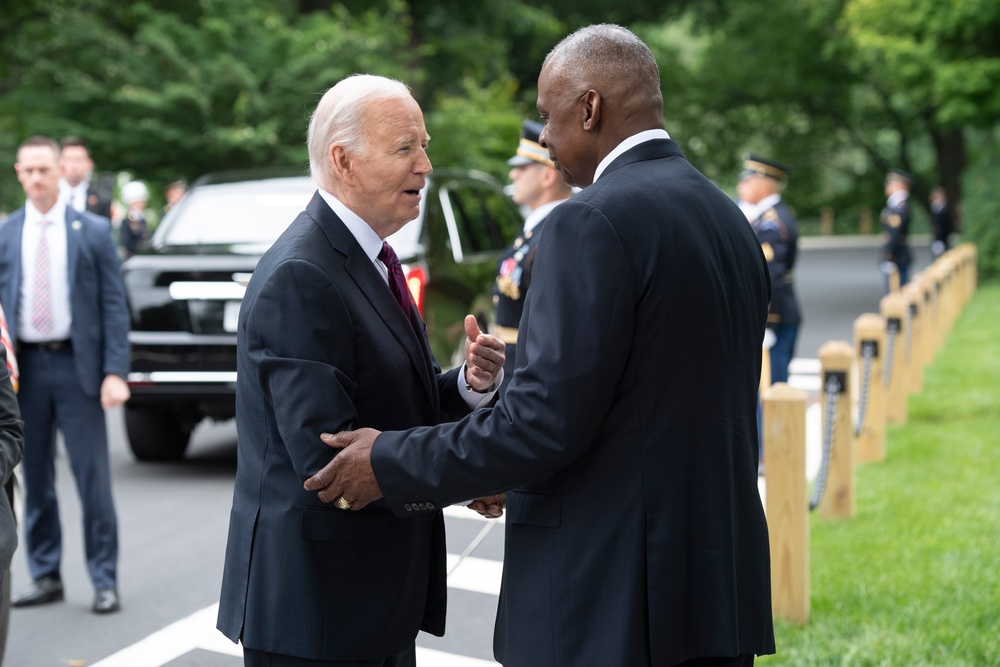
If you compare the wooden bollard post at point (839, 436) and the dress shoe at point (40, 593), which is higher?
the wooden bollard post at point (839, 436)

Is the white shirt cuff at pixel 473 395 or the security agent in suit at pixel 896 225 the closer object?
the white shirt cuff at pixel 473 395

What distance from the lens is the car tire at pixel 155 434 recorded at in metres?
8.62

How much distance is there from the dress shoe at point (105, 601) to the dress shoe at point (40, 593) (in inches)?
11.8

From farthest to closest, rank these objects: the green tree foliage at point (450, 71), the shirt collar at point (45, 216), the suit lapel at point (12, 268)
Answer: the green tree foliage at point (450, 71) → the shirt collar at point (45, 216) → the suit lapel at point (12, 268)

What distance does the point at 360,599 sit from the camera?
2.62 metres

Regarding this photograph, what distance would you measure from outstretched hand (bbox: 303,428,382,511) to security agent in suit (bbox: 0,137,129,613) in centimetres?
349

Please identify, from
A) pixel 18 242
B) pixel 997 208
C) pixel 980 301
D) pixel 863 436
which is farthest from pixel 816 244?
pixel 18 242

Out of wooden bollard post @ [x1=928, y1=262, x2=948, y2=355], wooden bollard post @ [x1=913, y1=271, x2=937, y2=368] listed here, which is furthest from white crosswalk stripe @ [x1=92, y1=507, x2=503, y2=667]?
wooden bollard post @ [x1=928, y1=262, x2=948, y2=355]

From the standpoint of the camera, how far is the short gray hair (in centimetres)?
268

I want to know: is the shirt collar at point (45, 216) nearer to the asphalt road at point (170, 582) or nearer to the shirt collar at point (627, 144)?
the asphalt road at point (170, 582)

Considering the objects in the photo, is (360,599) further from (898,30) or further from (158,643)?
(898,30)

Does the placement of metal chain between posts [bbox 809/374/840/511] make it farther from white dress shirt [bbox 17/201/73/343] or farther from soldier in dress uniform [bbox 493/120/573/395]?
white dress shirt [bbox 17/201/73/343]

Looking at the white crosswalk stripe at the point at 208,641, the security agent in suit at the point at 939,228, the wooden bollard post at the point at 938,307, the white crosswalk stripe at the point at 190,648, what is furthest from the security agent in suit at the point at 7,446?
the security agent in suit at the point at 939,228

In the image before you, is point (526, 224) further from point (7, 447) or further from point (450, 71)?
point (450, 71)
